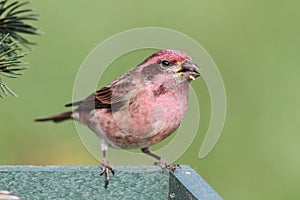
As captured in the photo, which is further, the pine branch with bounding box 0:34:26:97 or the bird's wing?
the bird's wing

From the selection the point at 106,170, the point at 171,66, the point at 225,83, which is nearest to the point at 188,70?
the point at 171,66

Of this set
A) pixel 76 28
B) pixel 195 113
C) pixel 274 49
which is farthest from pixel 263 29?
pixel 195 113

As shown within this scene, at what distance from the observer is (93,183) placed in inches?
163

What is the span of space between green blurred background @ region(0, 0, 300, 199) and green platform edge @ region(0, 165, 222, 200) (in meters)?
2.73

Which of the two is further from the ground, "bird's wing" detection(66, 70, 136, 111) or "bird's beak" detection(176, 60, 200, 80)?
"bird's wing" detection(66, 70, 136, 111)

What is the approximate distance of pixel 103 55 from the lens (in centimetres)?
378

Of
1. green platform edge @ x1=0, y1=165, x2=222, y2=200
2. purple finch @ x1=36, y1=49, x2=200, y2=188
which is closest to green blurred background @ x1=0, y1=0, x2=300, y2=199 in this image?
purple finch @ x1=36, y1=49, x2=200, y2=188

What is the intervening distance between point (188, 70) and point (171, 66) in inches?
3.7

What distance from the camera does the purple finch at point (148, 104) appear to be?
4.21m

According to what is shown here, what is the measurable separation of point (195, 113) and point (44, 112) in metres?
3.37

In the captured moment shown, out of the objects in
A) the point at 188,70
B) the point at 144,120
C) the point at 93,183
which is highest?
the point at 188,70

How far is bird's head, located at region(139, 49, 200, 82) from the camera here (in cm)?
Result: 415

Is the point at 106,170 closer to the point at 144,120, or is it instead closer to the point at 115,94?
the point at 144,120

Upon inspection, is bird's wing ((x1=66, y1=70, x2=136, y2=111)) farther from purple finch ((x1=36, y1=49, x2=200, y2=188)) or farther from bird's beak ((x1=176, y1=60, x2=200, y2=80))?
bird's beak ((x1=176, y1=60, x2=200, y2=80))
